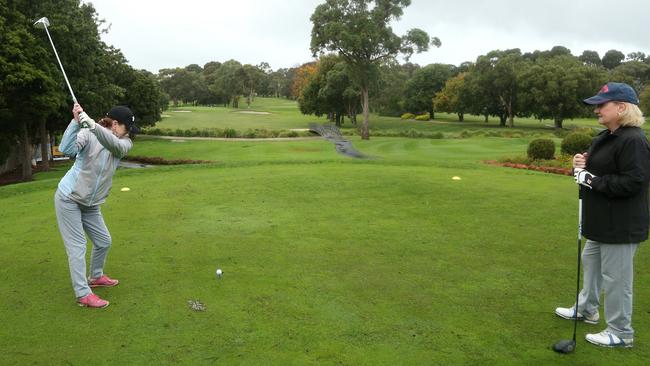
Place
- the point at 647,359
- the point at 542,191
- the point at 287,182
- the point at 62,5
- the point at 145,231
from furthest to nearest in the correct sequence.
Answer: the point at 62,5
the point at 287,182
the point at 542,191
the point at 145,231
the point at 647,359

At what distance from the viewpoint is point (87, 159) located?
6074mm

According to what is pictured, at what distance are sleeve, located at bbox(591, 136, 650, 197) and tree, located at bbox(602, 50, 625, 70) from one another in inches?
5929

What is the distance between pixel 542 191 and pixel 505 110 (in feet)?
206

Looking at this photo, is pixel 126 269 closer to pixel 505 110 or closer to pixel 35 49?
pixel 35 49

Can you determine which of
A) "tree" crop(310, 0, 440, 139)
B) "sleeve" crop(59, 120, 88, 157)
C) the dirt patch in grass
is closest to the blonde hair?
"sleeve" crop(59, 120, 88, 157)

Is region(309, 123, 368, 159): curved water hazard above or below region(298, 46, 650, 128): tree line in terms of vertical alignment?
below

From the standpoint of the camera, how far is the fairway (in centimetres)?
491

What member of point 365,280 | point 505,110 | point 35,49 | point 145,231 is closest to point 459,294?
point 365,280

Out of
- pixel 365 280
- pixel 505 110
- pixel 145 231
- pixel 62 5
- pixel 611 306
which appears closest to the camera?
pixel 611 306

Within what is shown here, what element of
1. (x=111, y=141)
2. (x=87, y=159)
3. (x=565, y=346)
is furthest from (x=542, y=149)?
(x=87, y=159)

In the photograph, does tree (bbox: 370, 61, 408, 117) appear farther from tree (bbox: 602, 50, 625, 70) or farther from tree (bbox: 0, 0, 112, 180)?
tree (bbox: 602, 50, 625, 70)

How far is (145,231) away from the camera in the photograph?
9445 mm

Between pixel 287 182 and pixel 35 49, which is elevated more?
pixel 35 49

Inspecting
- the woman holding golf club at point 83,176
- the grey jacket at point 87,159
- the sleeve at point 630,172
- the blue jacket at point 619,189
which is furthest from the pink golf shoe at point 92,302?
the sleeve at point 630,172
